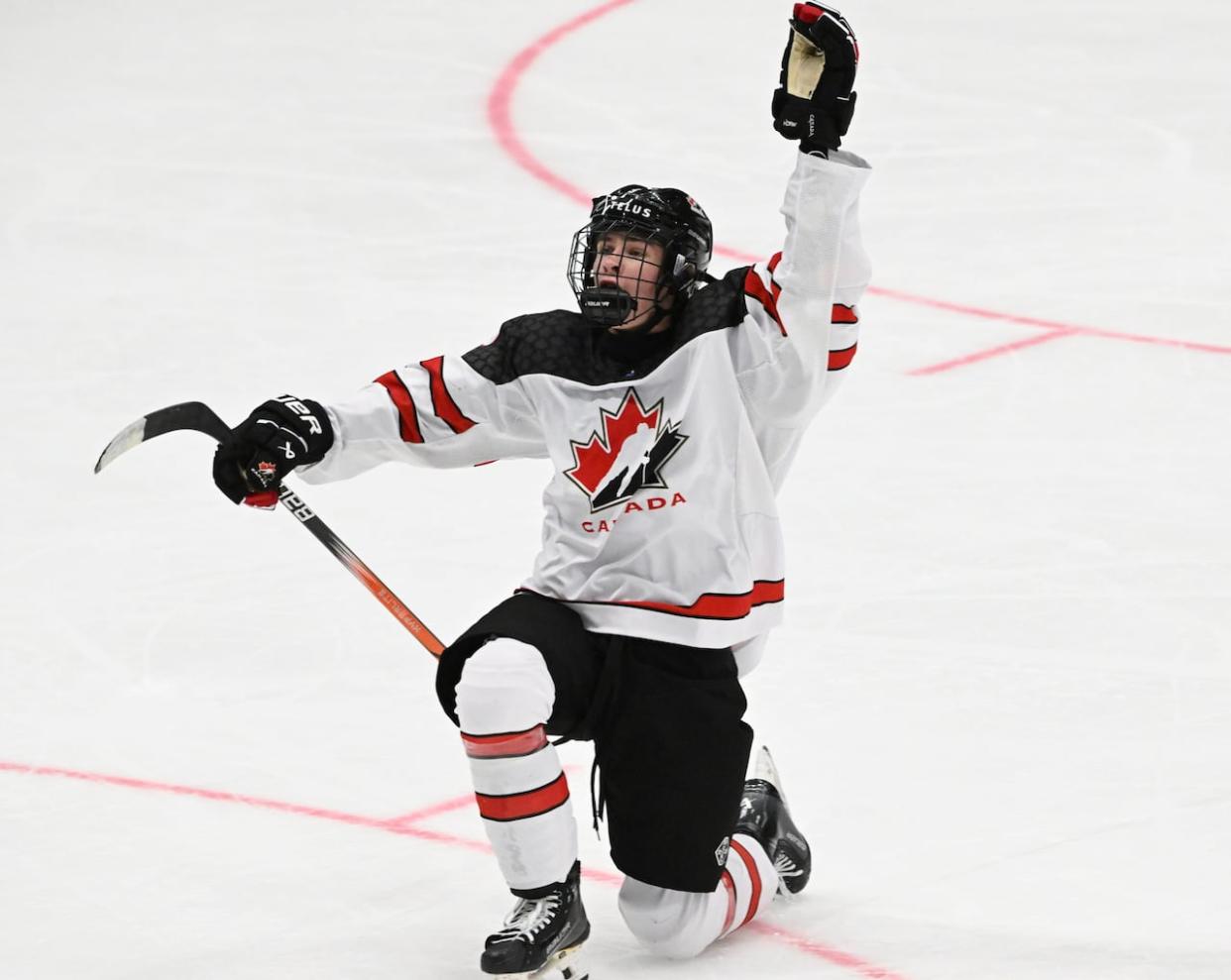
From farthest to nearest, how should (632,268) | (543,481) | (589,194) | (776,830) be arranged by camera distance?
(589,194) < (543,481) < (776,830) < (632,268)

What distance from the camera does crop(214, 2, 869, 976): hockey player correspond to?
105 inches

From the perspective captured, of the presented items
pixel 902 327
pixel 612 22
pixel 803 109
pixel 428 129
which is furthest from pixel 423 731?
pixel 612 22

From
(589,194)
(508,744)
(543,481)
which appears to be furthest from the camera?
(589,194)

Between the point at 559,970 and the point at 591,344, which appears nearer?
the point at 559,970

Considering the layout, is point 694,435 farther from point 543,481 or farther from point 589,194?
point 589,194

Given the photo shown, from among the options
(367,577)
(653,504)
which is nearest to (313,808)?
(367,577)

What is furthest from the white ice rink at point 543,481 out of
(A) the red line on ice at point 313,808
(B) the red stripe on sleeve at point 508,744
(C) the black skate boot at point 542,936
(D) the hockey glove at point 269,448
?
(D) the hockey glove at point 269,448

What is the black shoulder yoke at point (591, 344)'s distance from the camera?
2.83 meters

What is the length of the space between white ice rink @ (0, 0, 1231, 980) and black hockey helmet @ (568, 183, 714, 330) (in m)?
0.91

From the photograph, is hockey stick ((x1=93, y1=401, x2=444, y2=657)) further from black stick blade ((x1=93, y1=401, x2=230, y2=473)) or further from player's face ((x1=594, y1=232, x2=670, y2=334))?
player's face ((x1=594, y1=232, x2=670, y2=334))

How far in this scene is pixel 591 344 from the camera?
2.91 m

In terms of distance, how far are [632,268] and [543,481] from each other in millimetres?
2139

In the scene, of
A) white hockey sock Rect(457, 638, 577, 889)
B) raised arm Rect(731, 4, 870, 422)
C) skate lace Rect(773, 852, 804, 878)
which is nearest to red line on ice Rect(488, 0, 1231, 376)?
skate lace Rect(773, 852, 804, 878)

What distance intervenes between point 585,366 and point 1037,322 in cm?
315
